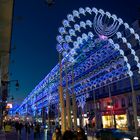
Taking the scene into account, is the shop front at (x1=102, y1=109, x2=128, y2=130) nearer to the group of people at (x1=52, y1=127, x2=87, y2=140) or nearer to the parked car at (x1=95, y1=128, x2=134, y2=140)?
the parked car at (x1=95, y1=128, x2=134, y2=140)

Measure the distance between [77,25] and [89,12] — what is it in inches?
91.4

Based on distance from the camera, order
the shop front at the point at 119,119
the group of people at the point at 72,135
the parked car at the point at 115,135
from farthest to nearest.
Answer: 1. the shop front at the point at 119,119
2. the parked car at the point at 115,135
3. the group of people at the point at 72,135

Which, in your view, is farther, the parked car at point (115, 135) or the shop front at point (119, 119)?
the shop front at point (119, 119)

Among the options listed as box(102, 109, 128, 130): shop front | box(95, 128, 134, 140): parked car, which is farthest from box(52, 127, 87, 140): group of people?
box(102, 109, 128, 130): shop front

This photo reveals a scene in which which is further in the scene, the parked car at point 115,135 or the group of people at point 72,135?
the parked car at point 115,135

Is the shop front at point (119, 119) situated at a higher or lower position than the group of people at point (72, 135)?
higher

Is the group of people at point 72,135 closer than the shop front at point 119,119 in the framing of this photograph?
Yes

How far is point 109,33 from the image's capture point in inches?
1098

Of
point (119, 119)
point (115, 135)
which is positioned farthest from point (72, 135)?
point (119, 119)

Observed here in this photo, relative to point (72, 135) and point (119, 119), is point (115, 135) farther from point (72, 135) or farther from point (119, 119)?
point (119, 119)

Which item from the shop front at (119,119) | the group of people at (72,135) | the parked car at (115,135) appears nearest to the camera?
the group of people at (72,135)

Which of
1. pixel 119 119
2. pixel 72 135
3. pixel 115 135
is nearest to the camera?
pixel 72 135

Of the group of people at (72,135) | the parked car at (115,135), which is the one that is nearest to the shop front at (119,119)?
the parked car at (115,135)

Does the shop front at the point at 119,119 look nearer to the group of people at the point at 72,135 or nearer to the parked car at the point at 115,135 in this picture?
the parked car at the point at 115,135
